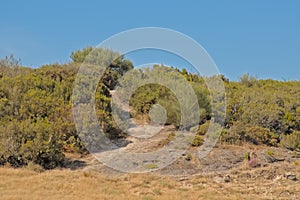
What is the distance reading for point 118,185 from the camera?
1310 centimetres

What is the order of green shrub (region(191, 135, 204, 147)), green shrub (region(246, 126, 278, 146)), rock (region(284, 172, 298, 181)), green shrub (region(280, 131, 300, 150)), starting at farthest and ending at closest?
1. green shrub (region(246, 126, 278, 146))
2. green shrub (region(280, 131, 300, 150))
3. green shrub (region(191, 135, 204, 147))
4. rock (region(284, 172, 298, 181))

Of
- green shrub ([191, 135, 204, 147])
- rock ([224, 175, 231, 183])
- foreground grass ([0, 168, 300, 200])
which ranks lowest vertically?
foreground grass ([0, 168, 300, 200])

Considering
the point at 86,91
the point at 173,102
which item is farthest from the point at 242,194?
the point at 86,91

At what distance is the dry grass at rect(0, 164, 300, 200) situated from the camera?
1155 centimetres

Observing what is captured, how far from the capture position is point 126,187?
12891mm

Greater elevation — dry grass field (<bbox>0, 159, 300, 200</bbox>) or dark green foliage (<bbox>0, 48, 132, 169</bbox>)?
dark green foliage (<bbox>0, 48, 132, 169</bbox>)

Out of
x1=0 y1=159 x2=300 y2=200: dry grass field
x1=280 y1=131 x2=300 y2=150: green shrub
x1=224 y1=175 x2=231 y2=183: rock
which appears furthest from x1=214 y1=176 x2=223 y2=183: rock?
x1=280 y1=131 x2=300 y2=150: green shrub

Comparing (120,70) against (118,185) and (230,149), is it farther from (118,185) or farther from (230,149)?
(118,185)

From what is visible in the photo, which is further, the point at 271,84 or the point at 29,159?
the point at 271,84

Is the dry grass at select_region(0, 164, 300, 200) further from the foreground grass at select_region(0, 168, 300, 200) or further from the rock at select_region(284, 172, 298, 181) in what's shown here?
the rock at select_region(284, 172, 298, 181)

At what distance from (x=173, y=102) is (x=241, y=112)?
3938 mm

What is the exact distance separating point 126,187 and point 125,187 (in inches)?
1.3

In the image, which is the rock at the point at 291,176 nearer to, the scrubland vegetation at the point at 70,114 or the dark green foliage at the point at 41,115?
the scrubland vegetation at the point at 70,114

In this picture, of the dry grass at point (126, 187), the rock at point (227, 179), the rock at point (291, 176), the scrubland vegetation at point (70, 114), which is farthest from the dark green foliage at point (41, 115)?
the rock at point (291, 176)
